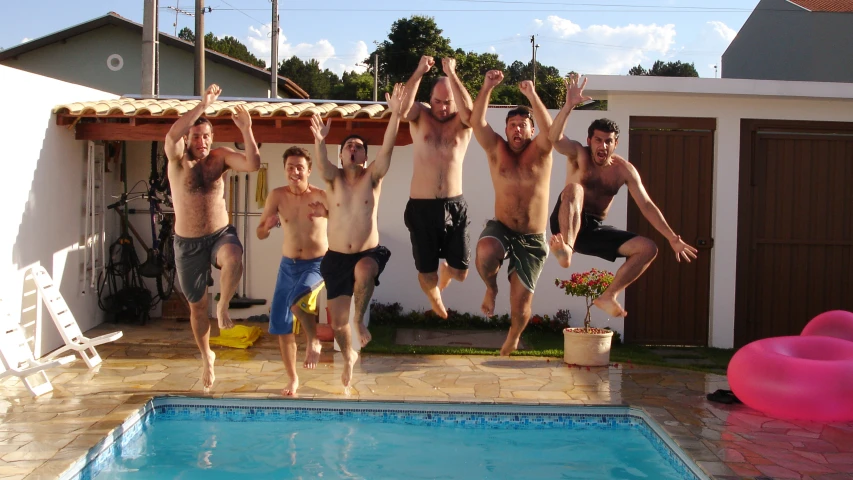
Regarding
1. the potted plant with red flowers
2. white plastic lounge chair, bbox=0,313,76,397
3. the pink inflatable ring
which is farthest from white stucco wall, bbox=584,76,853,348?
white plastic lounge chair, bbox=0,313,76,397

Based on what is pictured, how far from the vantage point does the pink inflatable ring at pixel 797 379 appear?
762 cm

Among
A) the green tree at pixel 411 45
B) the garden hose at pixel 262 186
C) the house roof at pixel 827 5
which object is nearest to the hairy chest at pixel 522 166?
the garden hose at pixel 262 186

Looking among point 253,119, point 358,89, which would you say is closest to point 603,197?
point 253,119

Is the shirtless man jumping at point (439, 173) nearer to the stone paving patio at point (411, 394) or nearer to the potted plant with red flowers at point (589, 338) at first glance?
the stone paving patio at point (411, 394)

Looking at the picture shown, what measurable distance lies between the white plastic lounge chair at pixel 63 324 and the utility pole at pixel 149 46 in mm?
5246

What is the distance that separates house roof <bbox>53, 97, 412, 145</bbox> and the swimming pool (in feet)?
10.2

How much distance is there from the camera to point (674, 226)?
38.0ft

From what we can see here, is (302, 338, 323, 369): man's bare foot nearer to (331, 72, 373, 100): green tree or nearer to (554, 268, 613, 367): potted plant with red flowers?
(554, 268, 613, 367): potted plant with red flowers

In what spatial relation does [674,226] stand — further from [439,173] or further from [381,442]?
[439,173]

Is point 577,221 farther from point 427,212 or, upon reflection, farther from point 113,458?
point 113,458

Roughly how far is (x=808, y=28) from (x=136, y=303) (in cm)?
1400

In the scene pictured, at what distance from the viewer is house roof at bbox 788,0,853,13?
16859 mm

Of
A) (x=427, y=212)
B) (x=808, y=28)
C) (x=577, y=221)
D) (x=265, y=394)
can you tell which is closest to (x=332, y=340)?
(x=265, y=394)

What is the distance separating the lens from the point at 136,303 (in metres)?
11.9
